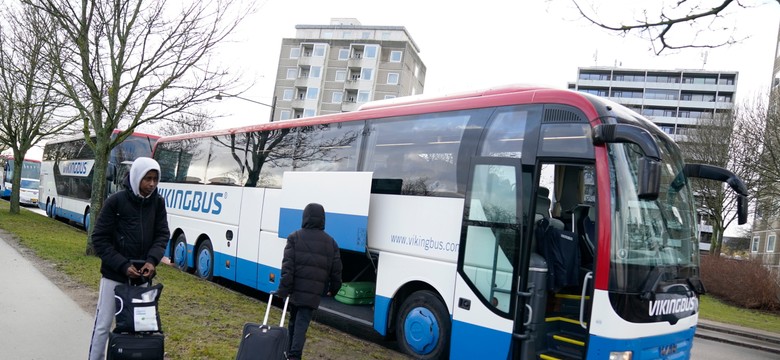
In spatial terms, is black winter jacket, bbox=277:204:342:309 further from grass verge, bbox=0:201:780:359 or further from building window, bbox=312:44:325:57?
building window, bbox=312:44:325:57

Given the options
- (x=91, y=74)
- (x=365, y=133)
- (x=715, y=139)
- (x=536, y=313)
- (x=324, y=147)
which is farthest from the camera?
(x=715, y=139)

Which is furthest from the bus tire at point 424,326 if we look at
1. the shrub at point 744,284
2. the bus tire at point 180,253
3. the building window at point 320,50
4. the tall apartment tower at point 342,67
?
the building window at point 320,50

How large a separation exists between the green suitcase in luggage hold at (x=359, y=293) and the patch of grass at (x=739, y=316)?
45.3 feet

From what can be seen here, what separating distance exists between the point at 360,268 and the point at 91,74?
707 cm

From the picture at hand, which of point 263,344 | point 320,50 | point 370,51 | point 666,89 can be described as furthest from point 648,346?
point 666,89

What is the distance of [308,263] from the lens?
5.34 metres

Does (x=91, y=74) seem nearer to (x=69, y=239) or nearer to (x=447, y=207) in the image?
(x=69, y=239)

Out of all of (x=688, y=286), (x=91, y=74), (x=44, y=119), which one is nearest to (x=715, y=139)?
(x=688, y=286)

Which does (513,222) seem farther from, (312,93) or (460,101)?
(312,93)

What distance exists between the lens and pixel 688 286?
557cm

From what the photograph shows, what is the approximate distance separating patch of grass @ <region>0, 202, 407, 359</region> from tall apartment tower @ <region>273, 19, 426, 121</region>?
181 ft

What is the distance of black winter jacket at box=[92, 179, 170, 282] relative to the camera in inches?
163

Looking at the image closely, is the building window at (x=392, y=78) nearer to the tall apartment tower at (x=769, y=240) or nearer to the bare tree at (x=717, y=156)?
the tall apartment tower at (x=769, y=240)

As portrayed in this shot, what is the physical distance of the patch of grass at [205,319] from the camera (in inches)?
228
